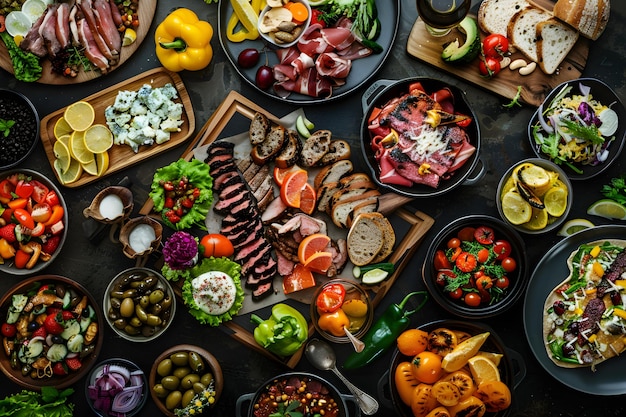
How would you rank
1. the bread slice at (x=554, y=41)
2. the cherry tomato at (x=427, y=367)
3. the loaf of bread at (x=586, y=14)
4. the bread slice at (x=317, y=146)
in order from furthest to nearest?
the bread slice at (x=317, y=146)
the bread slice at (x=554, y=41)
the loaf of bread at (x=586, y=14)
the cherry tomato at (x=427, y=367)

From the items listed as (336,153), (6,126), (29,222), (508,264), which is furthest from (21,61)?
(508,264)

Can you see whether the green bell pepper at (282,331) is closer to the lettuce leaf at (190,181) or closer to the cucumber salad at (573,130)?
the lettuce leaf at (190,181)

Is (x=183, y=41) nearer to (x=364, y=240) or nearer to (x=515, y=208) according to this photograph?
(x=364, y=240)

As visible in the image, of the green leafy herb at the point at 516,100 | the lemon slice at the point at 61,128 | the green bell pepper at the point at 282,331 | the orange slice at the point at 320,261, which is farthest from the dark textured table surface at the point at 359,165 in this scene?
the orange slice at the point at 320,261

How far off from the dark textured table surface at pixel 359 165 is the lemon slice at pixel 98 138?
0.22 metres

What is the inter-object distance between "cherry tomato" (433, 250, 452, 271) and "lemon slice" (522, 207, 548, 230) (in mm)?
546

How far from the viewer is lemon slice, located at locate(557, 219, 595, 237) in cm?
423

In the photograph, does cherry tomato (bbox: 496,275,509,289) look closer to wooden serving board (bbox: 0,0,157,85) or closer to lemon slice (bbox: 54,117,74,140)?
wooden serving board (bbox: 0,0,157,85)

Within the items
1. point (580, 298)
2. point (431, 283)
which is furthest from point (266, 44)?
point (580, 298)

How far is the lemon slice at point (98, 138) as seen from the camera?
170 inches

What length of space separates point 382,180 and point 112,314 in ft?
6.34

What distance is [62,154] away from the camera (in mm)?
4375

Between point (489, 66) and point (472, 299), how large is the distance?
4.85 ft

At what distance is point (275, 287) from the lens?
4.33 meters
